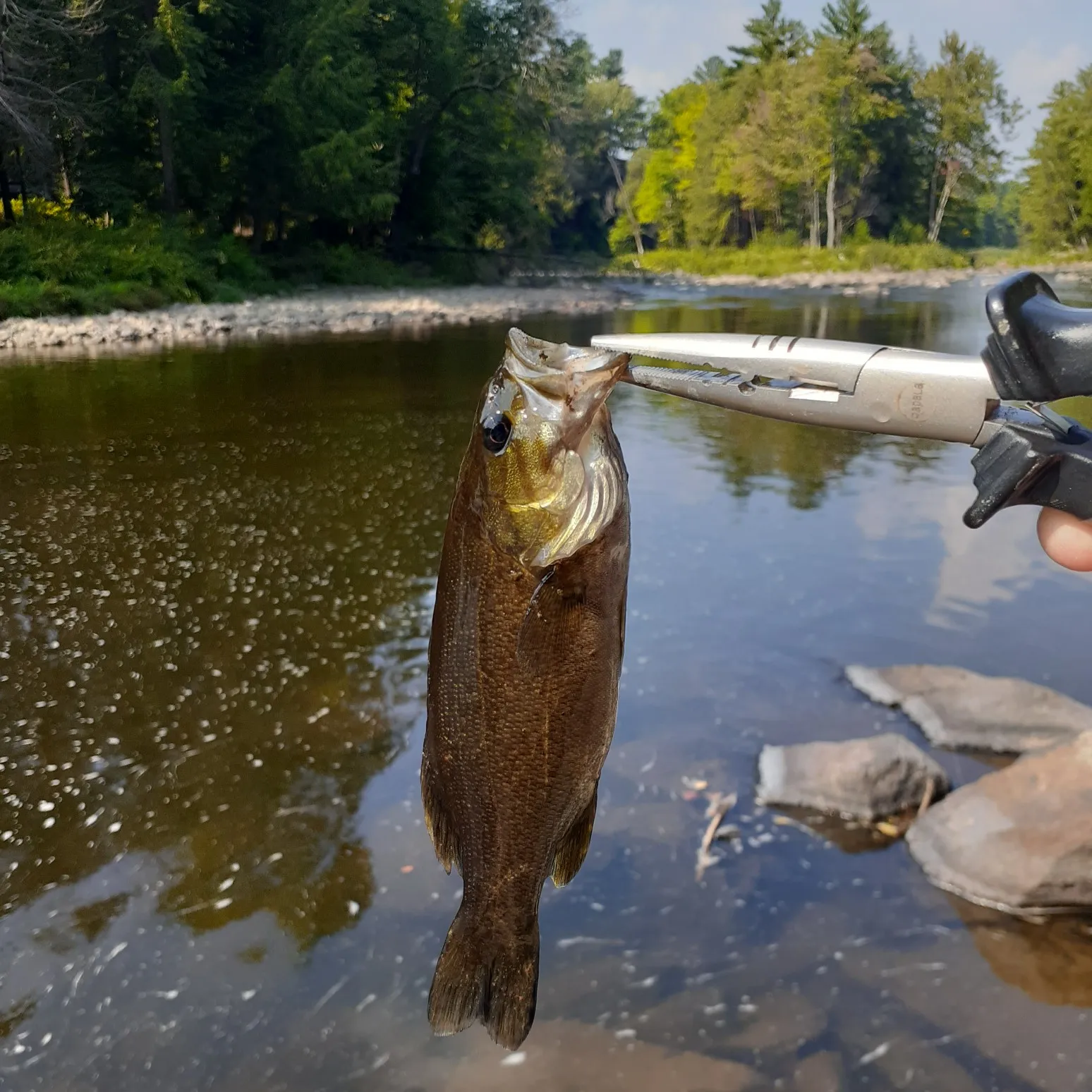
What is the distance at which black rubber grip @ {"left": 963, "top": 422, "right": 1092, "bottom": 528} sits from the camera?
6.77ft

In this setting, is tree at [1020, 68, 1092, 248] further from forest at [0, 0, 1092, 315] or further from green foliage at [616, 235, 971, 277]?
green foliage at [616, 235, 971, 277]

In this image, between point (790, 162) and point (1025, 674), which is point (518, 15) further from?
point (1025, 674)

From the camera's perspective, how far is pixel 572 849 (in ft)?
7.85

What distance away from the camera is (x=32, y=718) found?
6461 mm

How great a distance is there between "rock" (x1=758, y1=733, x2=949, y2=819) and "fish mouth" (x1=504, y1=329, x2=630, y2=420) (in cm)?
405

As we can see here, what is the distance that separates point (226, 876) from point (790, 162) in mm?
74064

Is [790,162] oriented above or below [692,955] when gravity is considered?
above

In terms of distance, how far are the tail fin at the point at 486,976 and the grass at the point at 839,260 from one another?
62618 mm

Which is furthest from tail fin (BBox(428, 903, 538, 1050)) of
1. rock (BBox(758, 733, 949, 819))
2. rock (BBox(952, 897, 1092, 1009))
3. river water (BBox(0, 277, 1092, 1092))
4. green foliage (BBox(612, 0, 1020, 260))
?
green foliage (BBox(612, 0, 1020, 260))

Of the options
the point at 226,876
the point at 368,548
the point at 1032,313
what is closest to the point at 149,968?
the point at 226,876

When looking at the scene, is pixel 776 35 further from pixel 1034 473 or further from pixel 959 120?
pixel 1034 473

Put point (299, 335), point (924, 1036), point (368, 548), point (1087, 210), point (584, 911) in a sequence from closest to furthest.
Result: point (924, 1036), point (584, 911), point (368, 548), point (299, 335), point (1087, 210)

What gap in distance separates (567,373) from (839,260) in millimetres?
67545

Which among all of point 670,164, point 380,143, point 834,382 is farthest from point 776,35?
point 834,382
